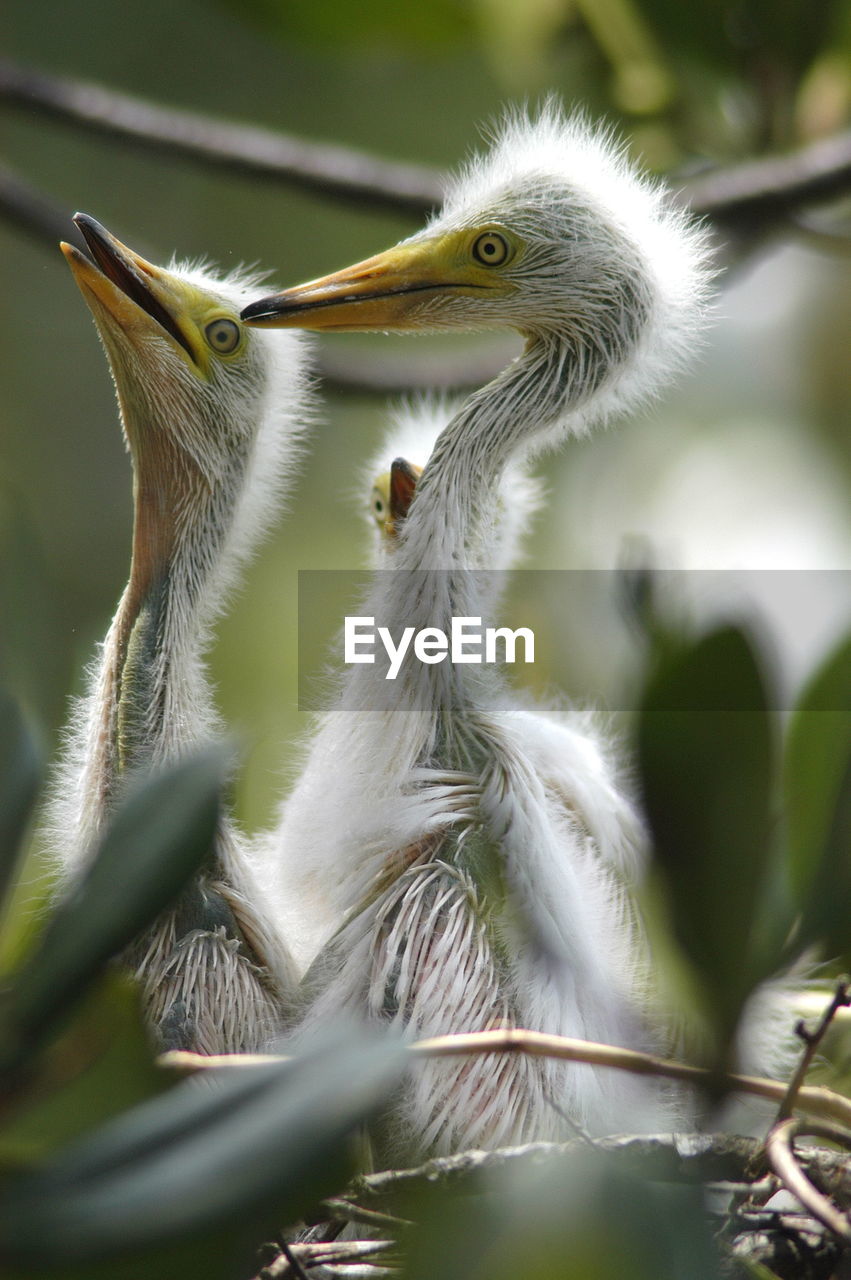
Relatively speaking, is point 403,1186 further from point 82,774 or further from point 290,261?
point 290,261

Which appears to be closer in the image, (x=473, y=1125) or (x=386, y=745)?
(x=473, y=1125)

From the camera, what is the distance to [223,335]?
168cm

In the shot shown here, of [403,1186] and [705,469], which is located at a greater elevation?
[705,469]

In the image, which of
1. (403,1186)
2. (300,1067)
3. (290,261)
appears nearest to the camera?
(300,1067)

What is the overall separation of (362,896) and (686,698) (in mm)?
846

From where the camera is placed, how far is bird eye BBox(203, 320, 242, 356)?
66.0 inches

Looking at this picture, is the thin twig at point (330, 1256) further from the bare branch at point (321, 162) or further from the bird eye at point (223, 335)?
the bare branch at point (321, 162)

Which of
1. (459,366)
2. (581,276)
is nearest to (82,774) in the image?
(581,276)

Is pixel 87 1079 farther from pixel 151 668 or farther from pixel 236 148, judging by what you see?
pixel 236 148

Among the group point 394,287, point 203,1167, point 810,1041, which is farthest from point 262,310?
point 203,1167

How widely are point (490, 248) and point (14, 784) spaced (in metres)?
1.07

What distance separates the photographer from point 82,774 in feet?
5.15

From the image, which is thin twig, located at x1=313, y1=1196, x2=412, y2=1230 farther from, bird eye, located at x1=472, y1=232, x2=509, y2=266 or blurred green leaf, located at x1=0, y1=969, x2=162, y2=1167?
bird eye, located at x1=472, y1=232, x2=509, y2=266

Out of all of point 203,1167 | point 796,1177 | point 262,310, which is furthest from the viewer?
point 262,310
